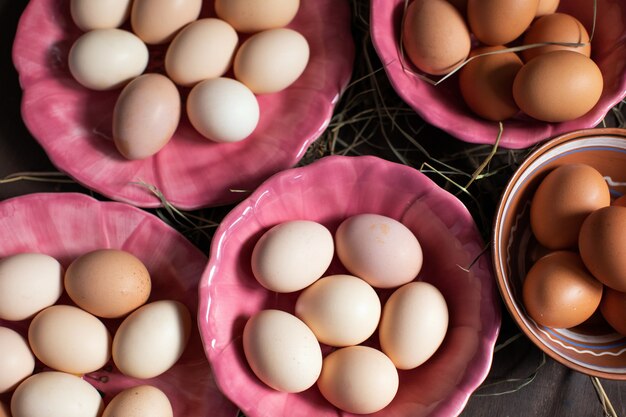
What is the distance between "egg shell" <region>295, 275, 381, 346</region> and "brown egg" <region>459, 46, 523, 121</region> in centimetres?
29

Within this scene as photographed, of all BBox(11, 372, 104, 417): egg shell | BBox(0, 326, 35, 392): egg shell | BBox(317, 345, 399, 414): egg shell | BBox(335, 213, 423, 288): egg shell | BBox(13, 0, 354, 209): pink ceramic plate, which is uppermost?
BBox(13, 0, 354, 209): pink ceramic plate

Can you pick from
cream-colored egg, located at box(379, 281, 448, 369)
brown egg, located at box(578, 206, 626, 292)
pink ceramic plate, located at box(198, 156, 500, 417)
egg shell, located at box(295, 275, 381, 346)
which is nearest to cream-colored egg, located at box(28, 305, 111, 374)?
pink ceramic plate, located at box(198, 156, 500, 417)

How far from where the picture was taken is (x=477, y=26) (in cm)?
87

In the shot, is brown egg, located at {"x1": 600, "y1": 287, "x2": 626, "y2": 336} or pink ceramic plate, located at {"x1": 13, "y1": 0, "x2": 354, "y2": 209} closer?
brown egg, located at {"x1": 600, "y1": 287, "x2": 626, "y2": 336}

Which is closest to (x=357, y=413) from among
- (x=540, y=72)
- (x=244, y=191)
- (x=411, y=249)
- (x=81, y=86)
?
(x=411, y=249)

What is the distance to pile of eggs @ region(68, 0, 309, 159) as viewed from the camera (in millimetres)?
884

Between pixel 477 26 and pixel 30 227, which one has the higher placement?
pixel 477 26

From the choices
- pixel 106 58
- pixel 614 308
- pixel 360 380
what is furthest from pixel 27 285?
pixel 614 308

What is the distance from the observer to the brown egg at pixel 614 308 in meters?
0.80

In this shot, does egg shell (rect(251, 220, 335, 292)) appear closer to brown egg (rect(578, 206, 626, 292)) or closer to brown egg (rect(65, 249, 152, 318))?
brown egg (rect(65, 249, 152, 318))

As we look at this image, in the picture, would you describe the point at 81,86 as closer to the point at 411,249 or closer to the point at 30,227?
the point at 30,227

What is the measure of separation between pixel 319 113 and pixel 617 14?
0.44m

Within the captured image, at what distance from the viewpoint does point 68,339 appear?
81 cm

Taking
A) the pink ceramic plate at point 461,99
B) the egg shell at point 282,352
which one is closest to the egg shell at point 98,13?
the pink ceramic plate at point 461,99
